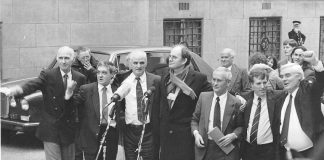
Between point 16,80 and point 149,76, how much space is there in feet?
15.9

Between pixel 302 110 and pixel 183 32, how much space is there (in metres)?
14.1

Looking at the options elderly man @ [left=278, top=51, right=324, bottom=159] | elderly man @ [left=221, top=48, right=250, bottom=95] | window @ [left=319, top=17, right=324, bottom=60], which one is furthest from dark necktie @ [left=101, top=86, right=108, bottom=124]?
window @ [left=319, top=17, right=324, bottom=60]

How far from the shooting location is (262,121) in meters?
7.89

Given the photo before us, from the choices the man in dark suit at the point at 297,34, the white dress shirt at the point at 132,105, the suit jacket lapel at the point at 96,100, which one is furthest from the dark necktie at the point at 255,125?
the man in dark suit at the point at 297,34

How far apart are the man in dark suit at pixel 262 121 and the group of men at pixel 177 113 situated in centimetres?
1

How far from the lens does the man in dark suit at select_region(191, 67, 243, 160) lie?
782cm

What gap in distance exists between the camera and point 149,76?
876cm

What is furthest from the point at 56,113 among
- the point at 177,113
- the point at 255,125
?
the point at 255,125

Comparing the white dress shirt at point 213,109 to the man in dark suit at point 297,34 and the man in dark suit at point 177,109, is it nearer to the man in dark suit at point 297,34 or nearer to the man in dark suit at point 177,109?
the man in dark suit at point 177,109

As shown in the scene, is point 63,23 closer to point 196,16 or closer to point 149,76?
point 196,16

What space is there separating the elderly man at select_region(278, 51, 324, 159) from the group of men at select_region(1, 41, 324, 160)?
0.01 meters

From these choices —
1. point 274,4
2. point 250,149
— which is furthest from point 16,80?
point 274,4

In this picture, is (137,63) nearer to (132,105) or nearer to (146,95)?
(132,105)

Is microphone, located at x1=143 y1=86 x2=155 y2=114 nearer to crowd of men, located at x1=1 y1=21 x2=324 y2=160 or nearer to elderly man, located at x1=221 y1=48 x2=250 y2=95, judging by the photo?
crowd of men, located at x1=1 y1=21 x2=324 y2=160
